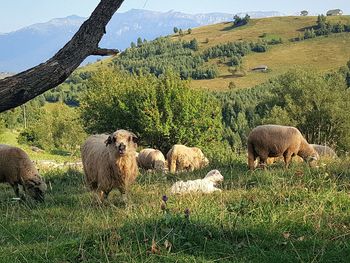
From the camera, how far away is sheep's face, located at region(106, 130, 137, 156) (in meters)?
9.55

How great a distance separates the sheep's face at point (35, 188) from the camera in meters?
11.8

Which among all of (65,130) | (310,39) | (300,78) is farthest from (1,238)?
(310,39)

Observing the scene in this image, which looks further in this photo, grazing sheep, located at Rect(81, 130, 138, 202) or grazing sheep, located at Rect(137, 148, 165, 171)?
grazing sheep, located at Rect(137, 148, 165, 171)

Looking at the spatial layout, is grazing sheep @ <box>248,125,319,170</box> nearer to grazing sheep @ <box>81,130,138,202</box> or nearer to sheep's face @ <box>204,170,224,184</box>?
sheep's face @ <box>204,170,224,184</box>

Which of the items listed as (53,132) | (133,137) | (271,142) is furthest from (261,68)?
(133,137)

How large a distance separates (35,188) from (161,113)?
105 feet

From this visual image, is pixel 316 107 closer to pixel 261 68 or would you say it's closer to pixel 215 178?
pixel 215 178

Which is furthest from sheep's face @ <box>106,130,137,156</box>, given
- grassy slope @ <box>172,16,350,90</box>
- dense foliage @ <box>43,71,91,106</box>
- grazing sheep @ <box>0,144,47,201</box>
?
dense foliage @ <box>43,71,91,106</box>

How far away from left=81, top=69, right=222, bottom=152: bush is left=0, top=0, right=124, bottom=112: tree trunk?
36.4 m

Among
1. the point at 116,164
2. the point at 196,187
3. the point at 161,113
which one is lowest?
the point at 161,113

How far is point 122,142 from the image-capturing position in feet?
31.6

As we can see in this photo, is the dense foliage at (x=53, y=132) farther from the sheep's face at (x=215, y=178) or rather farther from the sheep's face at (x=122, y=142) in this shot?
the sheep's face at (x=122, y=142)

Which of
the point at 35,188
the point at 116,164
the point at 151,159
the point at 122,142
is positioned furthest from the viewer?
the point at 151,159

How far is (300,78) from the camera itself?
6144 centimetres
